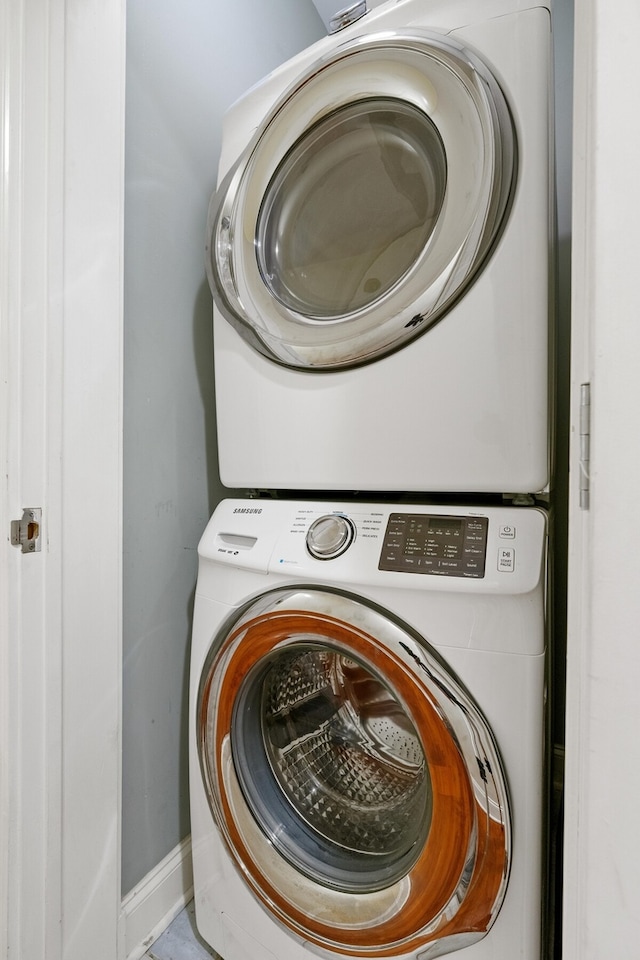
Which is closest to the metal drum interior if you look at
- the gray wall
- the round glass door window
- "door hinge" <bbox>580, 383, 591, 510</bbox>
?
the gray wall

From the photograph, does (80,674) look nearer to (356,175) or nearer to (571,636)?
(571,636)

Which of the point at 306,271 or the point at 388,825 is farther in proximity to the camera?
the point at 306,271

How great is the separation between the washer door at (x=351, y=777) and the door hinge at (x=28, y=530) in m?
0.35

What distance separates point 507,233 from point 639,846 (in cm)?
70

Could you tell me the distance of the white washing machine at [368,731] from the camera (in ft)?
2.06

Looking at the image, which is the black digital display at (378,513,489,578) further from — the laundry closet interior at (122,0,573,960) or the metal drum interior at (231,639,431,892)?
the metal drum interior at (231,639,431,892)

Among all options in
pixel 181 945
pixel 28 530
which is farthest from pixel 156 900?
pixel 28 530

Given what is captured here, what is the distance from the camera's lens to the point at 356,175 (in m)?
0.88

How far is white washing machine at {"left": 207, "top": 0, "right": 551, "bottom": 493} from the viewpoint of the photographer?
0.69m

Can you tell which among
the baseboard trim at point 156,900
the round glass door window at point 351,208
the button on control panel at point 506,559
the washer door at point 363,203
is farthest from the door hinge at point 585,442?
the baseboard trim at point 156,900

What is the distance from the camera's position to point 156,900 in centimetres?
98

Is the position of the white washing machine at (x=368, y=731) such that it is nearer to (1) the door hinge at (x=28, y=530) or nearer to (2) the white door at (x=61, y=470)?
(2) the white door at (x=61, y=470)

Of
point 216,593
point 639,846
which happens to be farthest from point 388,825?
point 639,846

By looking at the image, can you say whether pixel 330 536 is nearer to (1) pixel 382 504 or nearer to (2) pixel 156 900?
(1) pixel 382 504
